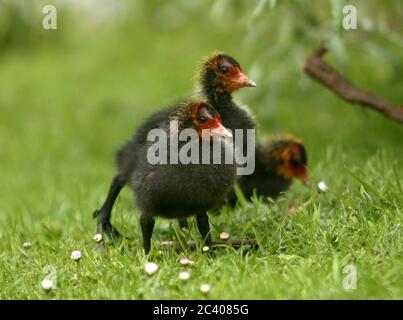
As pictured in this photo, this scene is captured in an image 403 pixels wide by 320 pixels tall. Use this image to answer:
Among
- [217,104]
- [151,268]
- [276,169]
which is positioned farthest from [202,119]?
[276,169]

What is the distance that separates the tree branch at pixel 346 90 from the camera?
5332 mm

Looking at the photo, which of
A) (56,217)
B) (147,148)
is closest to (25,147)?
(56,217)

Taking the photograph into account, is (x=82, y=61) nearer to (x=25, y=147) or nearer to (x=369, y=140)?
(x=25, y=147)

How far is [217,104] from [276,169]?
1.04 m

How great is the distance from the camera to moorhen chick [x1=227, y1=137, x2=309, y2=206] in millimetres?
5449

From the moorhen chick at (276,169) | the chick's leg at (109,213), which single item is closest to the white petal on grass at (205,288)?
the chick's leg at (109,213)

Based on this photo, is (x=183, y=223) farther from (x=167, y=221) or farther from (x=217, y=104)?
(x=217, y=104)

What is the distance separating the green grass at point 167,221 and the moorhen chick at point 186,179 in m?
0.24

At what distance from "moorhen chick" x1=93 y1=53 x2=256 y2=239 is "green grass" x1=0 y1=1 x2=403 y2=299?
163 millimetres

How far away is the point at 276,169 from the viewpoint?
217 inches

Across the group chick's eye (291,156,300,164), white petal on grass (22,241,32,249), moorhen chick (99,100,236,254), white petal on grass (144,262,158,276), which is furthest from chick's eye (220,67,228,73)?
white petal on grass (22,241,32,249)

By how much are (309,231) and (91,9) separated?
1021cm

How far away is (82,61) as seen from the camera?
12.0 m

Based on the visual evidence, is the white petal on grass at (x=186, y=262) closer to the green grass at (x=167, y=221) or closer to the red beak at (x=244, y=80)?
the green grass at (x=167, y=221)
